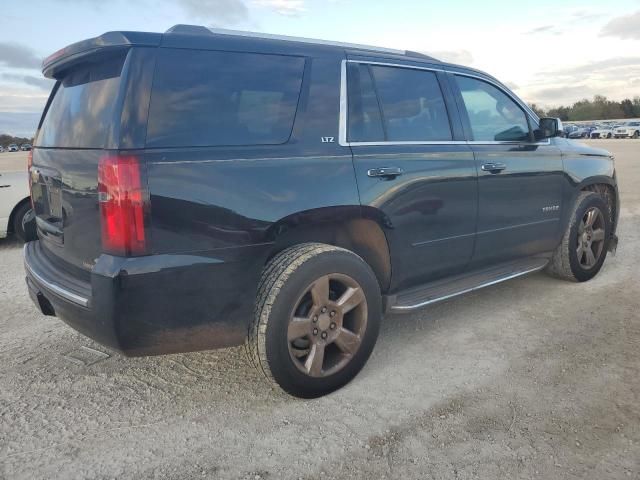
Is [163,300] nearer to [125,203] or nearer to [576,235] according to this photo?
[125,203]

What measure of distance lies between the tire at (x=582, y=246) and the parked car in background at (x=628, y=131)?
48.8m

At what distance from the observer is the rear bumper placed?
244cm

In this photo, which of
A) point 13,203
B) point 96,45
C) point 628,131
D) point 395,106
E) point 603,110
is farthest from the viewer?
point 603,110

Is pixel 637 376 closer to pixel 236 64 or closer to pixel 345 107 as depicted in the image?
pixel 345 107

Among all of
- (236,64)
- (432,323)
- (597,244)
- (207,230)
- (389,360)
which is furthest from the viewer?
(597,244)

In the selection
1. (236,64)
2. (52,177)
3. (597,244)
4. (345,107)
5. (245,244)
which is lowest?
(597,244)

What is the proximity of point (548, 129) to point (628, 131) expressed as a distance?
49718 mm

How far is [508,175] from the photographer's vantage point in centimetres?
408

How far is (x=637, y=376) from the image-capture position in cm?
322

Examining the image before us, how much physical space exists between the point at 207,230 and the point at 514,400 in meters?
1.89

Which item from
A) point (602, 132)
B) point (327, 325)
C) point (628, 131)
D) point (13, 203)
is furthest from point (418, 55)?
point (602, 132)

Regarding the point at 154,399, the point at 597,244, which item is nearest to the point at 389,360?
the point at 154,399

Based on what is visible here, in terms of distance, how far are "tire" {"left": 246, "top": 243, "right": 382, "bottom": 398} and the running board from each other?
30cm

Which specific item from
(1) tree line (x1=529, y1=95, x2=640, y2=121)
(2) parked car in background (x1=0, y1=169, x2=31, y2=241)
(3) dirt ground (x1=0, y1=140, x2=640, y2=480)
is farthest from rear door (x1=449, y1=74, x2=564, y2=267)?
(1) tree line (x1=529, y1=95, x2=640, y2=121)
